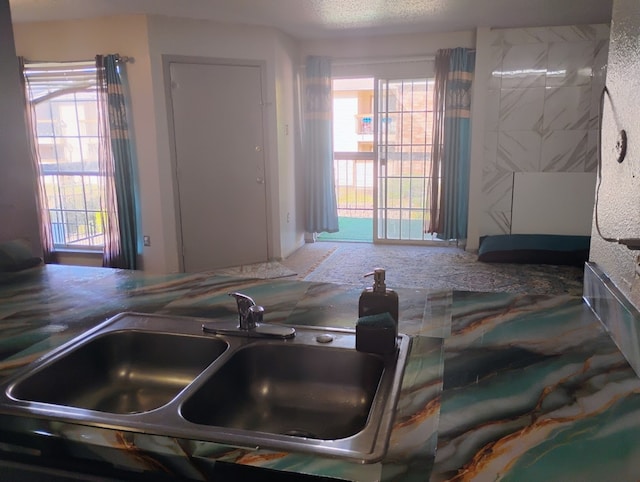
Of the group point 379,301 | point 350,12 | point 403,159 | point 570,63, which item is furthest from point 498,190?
point 379,301

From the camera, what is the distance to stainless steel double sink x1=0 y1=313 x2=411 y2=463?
0.99 meters

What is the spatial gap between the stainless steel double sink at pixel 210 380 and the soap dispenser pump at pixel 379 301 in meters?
0.08

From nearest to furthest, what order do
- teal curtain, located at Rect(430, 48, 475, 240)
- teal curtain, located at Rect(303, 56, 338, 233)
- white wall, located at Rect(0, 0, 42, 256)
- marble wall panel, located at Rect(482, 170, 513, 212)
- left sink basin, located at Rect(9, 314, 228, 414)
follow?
left sink basin, located at Rect(9, 314, 228, 414), white wall, located at Rect(0, 0, 42, 256), teal curtain, located at Rect(430, 48, 475, 240), marble wall panel, located at Rect(482, 170, 513, 212), teal curtain, located at Rect(303, 56, 338, 233)

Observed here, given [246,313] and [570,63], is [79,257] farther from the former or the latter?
[570,63]

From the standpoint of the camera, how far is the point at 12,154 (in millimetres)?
1753

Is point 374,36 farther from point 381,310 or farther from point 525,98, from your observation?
point 381,310

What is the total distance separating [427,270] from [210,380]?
3788 mm

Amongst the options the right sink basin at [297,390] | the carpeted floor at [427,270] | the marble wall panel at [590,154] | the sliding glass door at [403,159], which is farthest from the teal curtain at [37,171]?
the marble wall panel at [590,154]

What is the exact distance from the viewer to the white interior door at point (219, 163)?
454cm

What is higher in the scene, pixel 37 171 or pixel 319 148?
pixel 319 148

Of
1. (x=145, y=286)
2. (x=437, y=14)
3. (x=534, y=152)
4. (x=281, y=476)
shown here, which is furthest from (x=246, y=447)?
(x=534, y=152)

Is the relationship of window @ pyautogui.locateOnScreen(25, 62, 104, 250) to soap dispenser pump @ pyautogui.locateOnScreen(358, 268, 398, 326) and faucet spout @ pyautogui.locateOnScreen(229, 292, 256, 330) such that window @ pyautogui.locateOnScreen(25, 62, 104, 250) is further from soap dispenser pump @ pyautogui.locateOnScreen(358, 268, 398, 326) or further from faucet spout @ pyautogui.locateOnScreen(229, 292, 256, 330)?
soap dispenser pump @ pyautogui.locateOnScreen(358, 268, 398, 326)

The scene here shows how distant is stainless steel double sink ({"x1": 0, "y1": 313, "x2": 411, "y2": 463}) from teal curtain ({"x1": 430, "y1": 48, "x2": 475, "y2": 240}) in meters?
4.33

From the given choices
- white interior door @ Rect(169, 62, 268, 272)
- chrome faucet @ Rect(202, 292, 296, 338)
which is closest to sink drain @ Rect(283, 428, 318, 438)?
chrome faucet @ Rect(202, 292, 296, 338)
